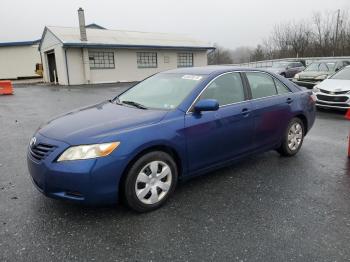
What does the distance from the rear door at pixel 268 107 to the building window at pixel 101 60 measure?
2078 cm

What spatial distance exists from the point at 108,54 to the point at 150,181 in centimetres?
2275

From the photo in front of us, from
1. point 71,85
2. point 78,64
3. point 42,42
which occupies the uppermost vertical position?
point 42,42

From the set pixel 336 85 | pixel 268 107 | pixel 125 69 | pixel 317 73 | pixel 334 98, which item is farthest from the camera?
pixel 125 69

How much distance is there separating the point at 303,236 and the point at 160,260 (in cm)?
140

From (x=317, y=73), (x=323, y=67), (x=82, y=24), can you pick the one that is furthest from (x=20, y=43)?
(x=317, y=73)

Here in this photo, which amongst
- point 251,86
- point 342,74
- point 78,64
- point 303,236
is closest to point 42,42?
point 78,64

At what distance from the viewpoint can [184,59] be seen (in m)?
28.7

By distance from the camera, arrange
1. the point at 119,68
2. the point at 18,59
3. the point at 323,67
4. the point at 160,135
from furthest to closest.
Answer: the point at 18,59 → the point at 119,68 → the point at 323,67 → the point at 160,135

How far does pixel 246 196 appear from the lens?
3.86 meters

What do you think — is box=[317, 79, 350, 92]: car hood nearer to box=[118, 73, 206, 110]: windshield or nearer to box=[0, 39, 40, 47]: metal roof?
box=[118, 73, 206, 110]: windshield

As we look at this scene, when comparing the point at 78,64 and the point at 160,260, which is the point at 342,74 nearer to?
the point at 160,260

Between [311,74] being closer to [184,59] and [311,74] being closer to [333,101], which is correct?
[333,101]

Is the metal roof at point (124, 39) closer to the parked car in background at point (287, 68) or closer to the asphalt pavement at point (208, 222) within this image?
the parked car in background at point (287, 68)

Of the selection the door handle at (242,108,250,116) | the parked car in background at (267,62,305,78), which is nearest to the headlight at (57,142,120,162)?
the door handle at (242,108,250,116)
